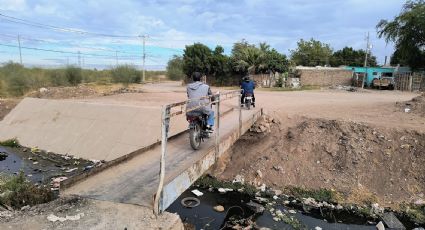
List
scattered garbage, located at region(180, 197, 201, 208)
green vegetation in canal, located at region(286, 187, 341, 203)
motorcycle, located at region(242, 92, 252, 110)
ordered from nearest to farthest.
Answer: scattered garbage, located at region(180, 197, 201, 208) < green vegetation in canal, located at region(286, 187, 341, 203) < motorcycle, located at region(242, 92, 252, 110)

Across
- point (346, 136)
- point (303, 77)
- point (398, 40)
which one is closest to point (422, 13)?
point (398, 40)

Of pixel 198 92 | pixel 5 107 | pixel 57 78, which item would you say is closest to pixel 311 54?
pixel 57 78

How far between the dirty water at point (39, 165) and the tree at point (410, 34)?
2746 cm

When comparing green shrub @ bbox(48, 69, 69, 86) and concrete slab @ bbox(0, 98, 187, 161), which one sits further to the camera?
green shrub @ bbox(48, 69, 69, 86)

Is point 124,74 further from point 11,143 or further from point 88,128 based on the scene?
point 88,128

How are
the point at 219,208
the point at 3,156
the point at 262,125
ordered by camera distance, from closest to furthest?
the point at 219,208 → the point at 262,125 → the point at 3,156

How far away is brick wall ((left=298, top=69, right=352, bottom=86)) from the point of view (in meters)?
33.6

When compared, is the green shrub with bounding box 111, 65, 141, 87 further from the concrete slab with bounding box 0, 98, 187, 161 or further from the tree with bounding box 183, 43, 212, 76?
the concrete slab with bounding box 0, 98, 187, 161

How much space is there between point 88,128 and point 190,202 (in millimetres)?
7700

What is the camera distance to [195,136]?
719 cm

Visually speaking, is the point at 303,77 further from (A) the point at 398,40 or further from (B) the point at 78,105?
(B) the point at 78,105

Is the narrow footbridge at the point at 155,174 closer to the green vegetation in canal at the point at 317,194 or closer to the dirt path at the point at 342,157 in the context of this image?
the green vegetation in canal at the point at 317,194

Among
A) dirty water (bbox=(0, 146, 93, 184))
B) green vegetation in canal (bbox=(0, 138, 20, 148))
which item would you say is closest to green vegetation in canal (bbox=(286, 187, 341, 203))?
dirty water (bbox=(0, 146, 93, 184))

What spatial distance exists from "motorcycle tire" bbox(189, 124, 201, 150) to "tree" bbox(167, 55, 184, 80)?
2020 inches
